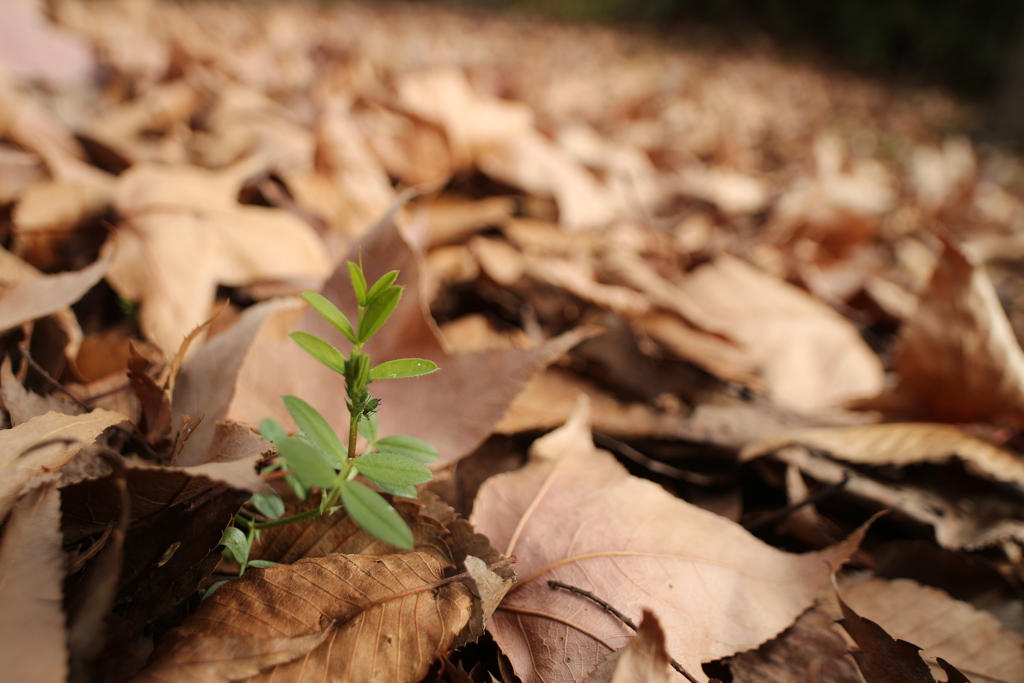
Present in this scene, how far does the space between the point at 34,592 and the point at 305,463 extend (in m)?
0.15

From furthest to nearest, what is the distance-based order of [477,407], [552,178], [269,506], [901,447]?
[552,178]
[901,447]
[477,407]
[269,506]

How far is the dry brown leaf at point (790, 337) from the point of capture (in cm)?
90

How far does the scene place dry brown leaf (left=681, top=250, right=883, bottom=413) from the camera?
0.90 meters

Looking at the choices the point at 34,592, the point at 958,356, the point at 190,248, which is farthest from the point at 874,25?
the point at 34,592

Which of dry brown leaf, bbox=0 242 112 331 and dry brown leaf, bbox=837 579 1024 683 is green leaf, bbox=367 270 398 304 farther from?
dry brown leaf, bbox=837 579 1024 683

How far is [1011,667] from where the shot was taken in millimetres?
493

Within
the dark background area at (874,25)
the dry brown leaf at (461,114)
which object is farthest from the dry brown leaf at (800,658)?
the dark background area at (874,25)

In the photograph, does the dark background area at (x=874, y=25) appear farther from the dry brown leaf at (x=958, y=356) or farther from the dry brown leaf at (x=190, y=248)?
the dry brown leaf at (x=190, y=248)

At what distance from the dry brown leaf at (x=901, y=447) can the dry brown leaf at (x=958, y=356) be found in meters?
0.05

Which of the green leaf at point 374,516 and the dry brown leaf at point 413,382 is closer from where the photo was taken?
the green leaf at point 374,516

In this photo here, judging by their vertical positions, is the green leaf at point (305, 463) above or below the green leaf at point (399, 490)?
above

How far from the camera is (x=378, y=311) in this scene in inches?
14.8

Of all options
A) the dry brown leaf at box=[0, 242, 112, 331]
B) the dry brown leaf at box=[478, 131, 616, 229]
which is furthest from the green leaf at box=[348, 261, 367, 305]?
the dry brown leaf at box=[478, 131, 616, 229]

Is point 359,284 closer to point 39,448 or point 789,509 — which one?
point 39,448
